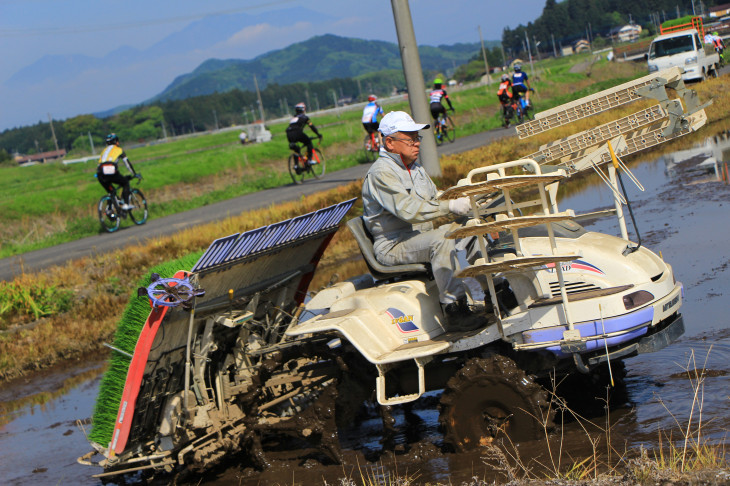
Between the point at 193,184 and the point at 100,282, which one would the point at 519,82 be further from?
the point at 100,282

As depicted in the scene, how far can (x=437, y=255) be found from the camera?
6125 mm

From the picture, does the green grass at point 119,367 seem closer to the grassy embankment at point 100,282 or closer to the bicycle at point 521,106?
the grassy embankment at point 100,282

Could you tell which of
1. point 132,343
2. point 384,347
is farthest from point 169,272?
point 384,347

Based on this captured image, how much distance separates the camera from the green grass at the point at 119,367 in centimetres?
620

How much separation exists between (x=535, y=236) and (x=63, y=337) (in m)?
7.89

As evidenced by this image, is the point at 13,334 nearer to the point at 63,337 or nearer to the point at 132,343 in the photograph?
the point at 63,337

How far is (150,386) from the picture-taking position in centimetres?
617

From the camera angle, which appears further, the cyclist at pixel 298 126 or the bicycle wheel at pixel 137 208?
the cyclist at pixel 298 126

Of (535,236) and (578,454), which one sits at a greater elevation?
(535,236)

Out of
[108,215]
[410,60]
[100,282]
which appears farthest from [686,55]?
[100,282]

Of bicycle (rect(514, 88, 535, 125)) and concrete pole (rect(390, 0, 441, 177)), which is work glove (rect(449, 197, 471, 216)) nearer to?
concrete pole (rect(390, 0, 441, 177))

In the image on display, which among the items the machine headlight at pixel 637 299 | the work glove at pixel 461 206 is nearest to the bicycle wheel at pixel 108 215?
the work glove at pixel 461 206

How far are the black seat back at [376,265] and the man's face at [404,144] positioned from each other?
2.10ft

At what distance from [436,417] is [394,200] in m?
2.02
